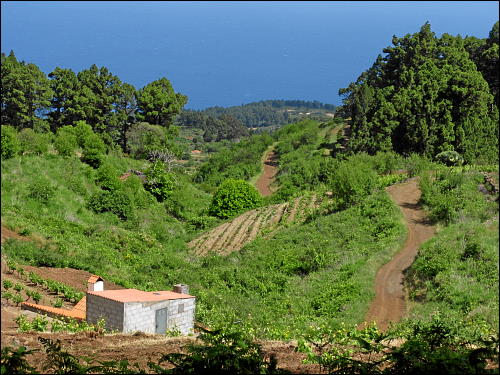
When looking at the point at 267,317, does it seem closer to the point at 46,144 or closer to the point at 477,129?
the point at 46,144

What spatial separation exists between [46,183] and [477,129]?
72.3 feet

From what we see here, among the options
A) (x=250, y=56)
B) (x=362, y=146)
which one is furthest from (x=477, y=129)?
(x=250, y=56)

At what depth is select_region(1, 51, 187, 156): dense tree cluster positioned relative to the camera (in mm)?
33000

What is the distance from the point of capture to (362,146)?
40.4 metres

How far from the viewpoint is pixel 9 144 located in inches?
1072

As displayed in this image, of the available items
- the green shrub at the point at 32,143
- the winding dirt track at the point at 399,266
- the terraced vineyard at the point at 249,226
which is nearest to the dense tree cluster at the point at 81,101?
the green shrub at the point at 32,143

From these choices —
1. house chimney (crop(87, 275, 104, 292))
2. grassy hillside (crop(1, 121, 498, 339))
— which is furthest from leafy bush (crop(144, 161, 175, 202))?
house chimney (crop(87, 275, 104, 292))

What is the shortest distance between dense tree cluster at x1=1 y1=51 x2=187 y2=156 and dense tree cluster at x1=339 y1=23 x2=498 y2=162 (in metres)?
13.2

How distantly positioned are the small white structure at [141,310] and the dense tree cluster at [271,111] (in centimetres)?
12806

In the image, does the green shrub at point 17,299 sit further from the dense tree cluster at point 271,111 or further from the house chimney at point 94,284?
the dense tree cluster at point 271,111

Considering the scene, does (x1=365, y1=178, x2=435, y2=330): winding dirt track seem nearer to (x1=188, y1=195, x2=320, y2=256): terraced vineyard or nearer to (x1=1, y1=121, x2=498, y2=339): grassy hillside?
(x1=1, y1=121, x2=498, y2=339): grassy hillside

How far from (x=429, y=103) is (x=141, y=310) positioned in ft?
97.4

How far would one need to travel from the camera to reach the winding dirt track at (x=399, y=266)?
57.1 feet

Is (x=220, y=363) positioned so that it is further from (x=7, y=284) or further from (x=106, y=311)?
(x=7, y=284)
